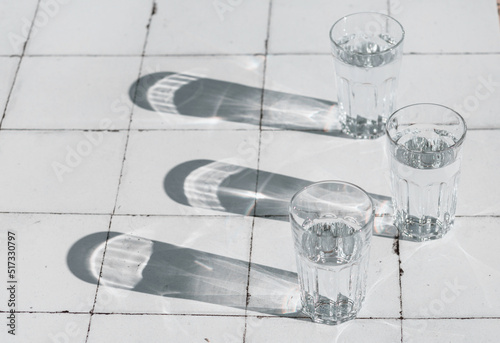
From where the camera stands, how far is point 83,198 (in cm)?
263

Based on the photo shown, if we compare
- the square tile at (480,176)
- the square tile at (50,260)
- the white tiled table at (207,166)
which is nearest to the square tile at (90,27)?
the white tiled table at (207,166)

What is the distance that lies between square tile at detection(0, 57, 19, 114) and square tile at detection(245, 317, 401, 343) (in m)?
1.27

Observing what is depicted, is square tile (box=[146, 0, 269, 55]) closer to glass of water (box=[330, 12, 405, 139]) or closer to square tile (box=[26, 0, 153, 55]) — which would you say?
square tile (box=[26, 0, 153, 55])

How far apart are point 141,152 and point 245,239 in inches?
19.6

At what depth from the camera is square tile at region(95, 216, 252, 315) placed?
2.35m

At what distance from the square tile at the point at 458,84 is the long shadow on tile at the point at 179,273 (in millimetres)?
810

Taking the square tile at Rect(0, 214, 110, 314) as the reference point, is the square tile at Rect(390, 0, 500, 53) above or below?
above

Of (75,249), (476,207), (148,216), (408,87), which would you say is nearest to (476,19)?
(408,87)

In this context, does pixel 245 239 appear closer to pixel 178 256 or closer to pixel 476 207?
pixel 178 256

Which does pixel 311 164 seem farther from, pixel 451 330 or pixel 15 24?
pixel 15 24

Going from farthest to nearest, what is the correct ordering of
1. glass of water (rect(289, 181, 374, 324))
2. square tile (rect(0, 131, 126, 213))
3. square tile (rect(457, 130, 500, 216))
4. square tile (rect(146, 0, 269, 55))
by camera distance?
square tile (rect(146, 0, 269, 55)) < square tile (rect(0, 131, 126, 213)) < square tile (rect(457, 130, 500, 216)) < glass of water (rect(289, 181, 374, 324))

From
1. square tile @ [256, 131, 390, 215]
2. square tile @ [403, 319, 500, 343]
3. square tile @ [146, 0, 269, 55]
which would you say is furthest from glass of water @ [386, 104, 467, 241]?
square tile @ [146, 0, 269, 55]

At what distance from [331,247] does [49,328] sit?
80cm

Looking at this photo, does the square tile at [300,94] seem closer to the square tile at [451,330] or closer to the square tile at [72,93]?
the square tile at [72,93]
